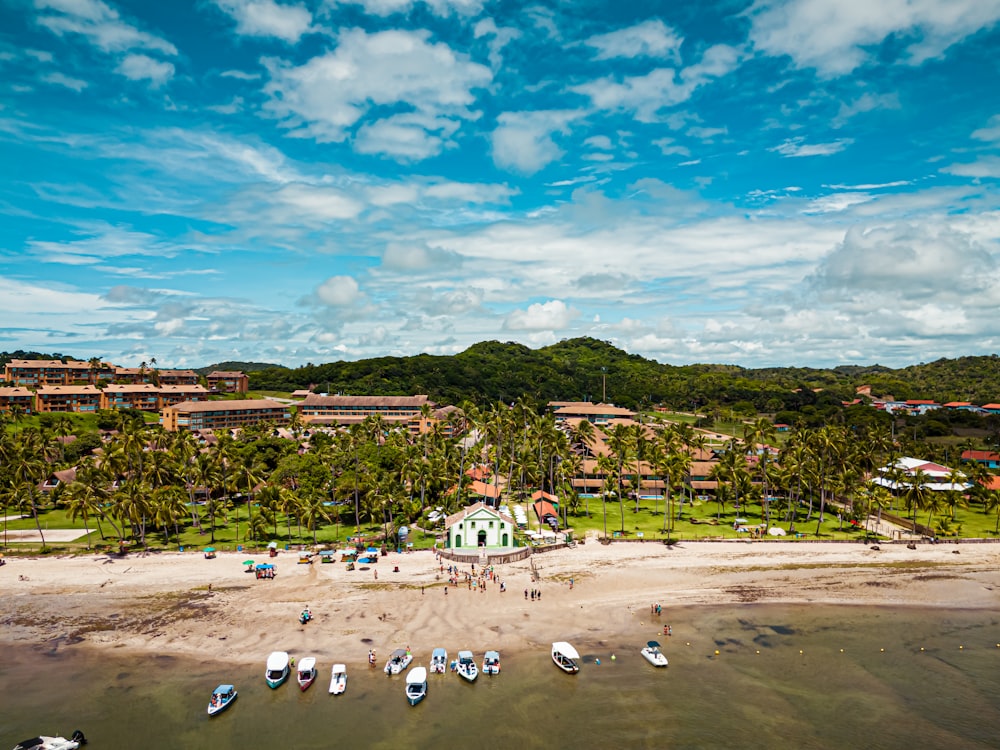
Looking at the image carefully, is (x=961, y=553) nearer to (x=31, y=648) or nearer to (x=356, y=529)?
(x=356, y=529)

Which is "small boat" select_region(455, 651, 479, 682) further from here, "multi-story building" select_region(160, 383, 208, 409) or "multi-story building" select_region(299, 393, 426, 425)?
"multi-story building" select_region(160, 383, 208, 409)

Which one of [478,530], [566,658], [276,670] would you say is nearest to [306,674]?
[276,670]

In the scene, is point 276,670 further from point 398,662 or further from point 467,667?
point 467,667

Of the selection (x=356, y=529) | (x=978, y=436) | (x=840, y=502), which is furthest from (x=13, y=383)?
(x=978, y=436)

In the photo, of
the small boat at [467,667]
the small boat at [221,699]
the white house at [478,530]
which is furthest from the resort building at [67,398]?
the small boat at [467,667]

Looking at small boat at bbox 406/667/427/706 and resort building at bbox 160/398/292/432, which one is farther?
resort building at bbox 160/398/292/432

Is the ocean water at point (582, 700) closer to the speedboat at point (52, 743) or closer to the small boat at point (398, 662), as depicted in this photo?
the small boat at point (398, 662)

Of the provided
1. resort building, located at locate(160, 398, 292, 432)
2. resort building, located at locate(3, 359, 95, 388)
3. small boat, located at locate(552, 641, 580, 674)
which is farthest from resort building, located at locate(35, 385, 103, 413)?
small boat, located at locate(552, 641, 580, 674)
